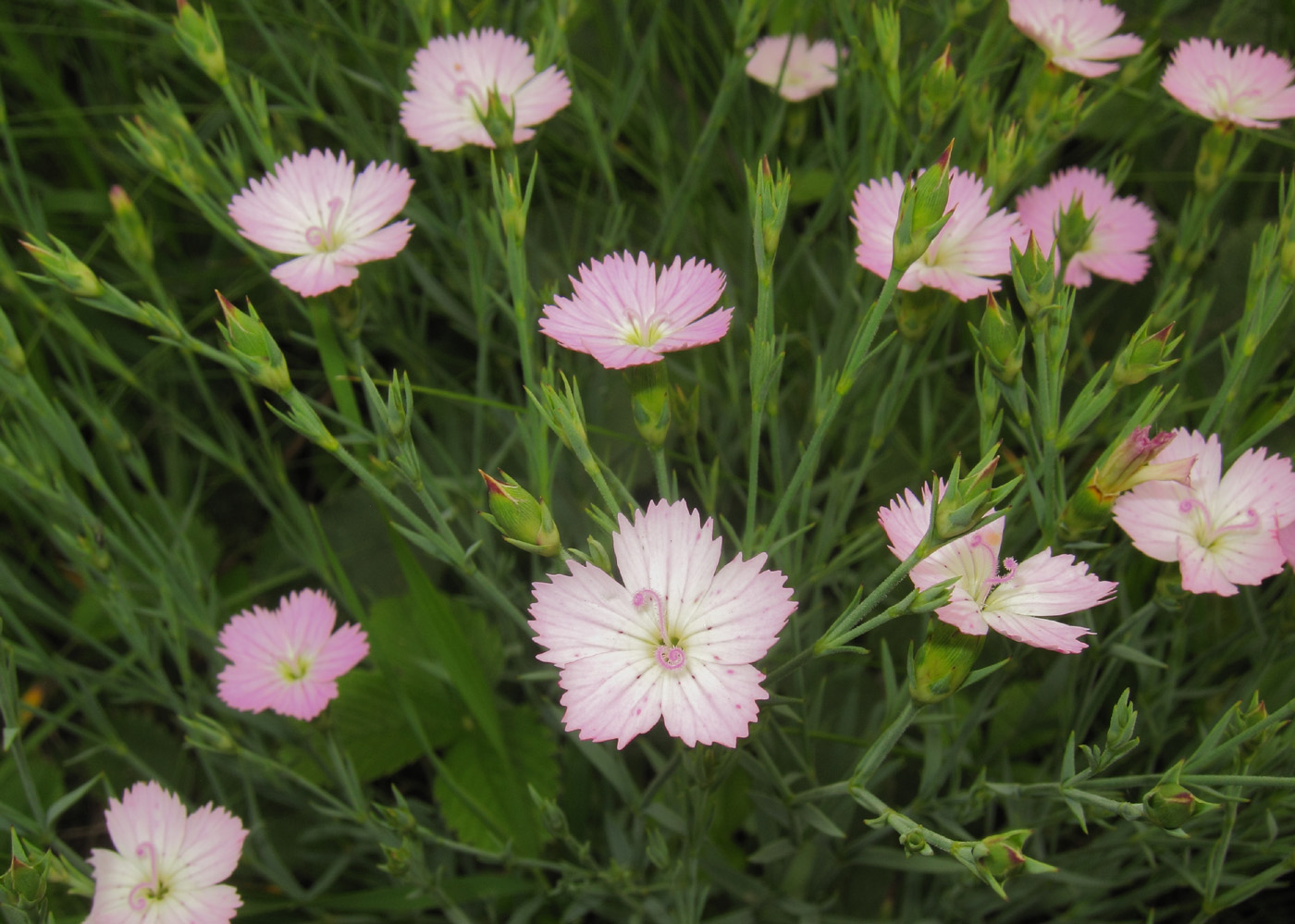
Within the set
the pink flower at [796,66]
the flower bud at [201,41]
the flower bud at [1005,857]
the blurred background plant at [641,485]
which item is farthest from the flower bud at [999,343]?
the flower bud at [201,41]

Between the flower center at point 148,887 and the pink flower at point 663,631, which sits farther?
the flower center at point 148,887

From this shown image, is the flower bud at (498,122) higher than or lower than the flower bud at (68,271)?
higher

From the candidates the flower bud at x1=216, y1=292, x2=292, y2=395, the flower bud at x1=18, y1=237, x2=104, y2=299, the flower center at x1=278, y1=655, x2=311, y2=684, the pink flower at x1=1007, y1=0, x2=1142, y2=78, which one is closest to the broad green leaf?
the flower center at x1=278, y1=655, x2=311, y2=684

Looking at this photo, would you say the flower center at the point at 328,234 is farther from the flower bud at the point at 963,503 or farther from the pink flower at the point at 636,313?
the flower bud at the point at 963,503

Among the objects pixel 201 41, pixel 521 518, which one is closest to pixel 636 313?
pixel 521 518

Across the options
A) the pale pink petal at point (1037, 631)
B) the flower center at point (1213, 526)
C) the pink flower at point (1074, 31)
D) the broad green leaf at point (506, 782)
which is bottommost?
the broad green leaf at point (506, 782)

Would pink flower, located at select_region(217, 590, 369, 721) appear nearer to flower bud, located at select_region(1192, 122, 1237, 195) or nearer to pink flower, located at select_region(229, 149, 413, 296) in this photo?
pink flower, located at select_region(229, 149, 413, 296)
